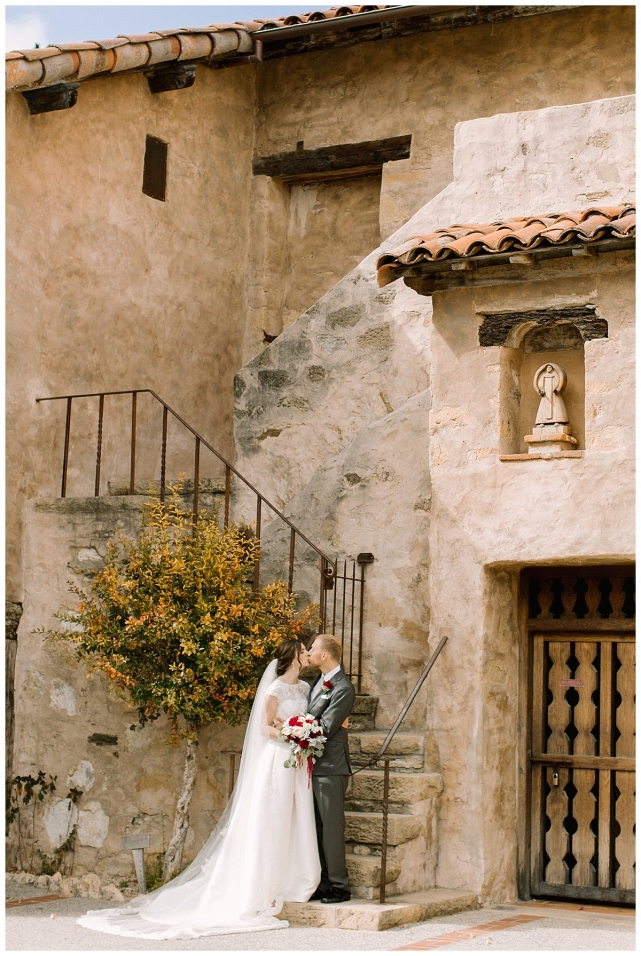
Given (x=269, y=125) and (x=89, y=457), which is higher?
(x=269, y=125)

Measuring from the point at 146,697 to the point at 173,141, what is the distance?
6.09 meters

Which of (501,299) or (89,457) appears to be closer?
(501,299)

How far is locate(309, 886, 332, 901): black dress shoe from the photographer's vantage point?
8.16 m

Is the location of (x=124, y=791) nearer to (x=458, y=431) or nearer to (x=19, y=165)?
(x=458, y=431)

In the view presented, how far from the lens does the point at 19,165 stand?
1077 centimetres

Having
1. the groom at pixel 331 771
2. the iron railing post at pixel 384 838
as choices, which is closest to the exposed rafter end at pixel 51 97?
the groom at pixel 331 771

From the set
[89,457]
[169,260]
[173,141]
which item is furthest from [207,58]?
[89,457]

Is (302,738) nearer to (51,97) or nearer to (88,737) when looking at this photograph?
(88,737)

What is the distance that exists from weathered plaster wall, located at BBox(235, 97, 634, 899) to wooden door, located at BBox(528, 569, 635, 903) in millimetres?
253

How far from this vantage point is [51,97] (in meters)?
10.8

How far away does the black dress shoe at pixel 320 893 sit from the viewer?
8164 mm

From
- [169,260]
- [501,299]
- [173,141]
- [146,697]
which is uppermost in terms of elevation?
[173,141]

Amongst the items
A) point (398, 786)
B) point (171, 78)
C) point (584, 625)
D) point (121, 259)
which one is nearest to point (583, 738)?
point (584, 625)

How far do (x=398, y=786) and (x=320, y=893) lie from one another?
0.94 meters
